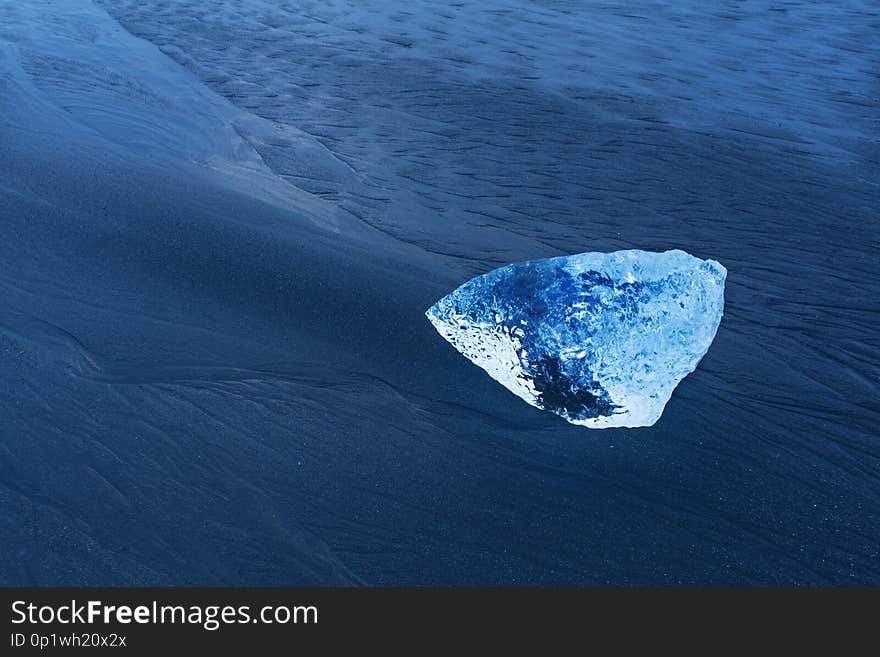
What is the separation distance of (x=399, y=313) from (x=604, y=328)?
1297 mm

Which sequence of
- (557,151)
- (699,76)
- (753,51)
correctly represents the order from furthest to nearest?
(753,51) < (699,76) < (557,151)

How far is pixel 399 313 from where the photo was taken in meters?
3.88

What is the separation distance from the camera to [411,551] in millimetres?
2723

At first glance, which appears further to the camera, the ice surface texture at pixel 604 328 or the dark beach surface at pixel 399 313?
the ice surface texture at pixel 604 328

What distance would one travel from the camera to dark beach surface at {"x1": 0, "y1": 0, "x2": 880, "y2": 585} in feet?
9.12

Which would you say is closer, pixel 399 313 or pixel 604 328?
pixel 604 328

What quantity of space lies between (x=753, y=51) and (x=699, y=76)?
1.20m

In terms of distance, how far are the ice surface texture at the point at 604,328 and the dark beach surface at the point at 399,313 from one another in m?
0.20

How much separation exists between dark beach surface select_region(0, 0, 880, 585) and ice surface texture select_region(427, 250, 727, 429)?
0.67 feet

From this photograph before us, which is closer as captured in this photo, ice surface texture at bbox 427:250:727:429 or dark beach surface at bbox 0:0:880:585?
dark beach surface at bbox 0:0:880:585

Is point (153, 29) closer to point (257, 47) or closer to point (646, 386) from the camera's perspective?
point (257, 47)

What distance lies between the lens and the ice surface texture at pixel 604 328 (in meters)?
3.04

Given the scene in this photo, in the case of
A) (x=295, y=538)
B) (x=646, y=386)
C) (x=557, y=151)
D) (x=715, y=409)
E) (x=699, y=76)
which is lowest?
(x=295, y=538)

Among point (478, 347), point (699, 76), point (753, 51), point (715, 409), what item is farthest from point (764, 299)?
point (753, 51)
